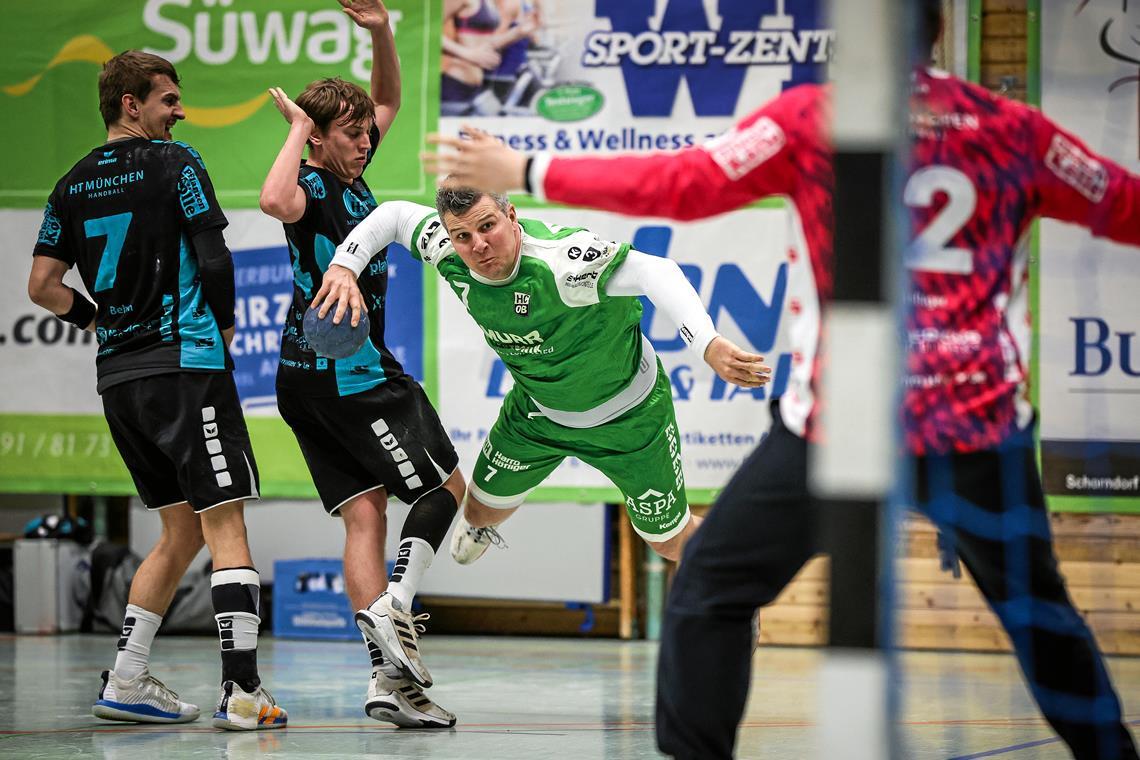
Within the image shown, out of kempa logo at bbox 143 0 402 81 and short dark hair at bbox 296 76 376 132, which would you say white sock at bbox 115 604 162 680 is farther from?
kempa logo at bbox 143 0 402 81

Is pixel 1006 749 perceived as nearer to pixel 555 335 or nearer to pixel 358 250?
pixel 555 335

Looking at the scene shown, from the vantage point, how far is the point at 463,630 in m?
8.31

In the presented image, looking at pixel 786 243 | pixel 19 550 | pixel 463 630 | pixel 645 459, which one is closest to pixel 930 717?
pixel 645 459

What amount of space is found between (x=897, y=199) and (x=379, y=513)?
9.95ft

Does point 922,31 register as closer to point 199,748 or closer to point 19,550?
point 199,748

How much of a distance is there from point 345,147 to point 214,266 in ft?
2.03

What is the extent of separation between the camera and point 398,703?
4.53m

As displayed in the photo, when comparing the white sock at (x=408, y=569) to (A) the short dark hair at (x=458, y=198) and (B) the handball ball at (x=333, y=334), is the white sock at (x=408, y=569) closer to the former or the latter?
(B) the handball ball at (x=333, y=334)

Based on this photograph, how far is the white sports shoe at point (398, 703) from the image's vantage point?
14.8 feet

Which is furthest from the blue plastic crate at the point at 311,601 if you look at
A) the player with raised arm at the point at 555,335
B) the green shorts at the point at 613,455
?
the green shorts at the point at 613,455

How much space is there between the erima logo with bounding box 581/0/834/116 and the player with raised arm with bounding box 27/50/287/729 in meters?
3.27

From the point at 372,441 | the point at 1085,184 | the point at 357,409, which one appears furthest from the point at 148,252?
the point at 1085,184

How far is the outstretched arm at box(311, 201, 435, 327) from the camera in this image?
4.15 m

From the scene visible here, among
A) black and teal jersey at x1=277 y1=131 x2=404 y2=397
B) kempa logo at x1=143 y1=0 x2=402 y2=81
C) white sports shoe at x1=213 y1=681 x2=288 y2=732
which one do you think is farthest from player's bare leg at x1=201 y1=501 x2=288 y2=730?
kempa logo at x1=143 y1=0 x2=402 y2=81
